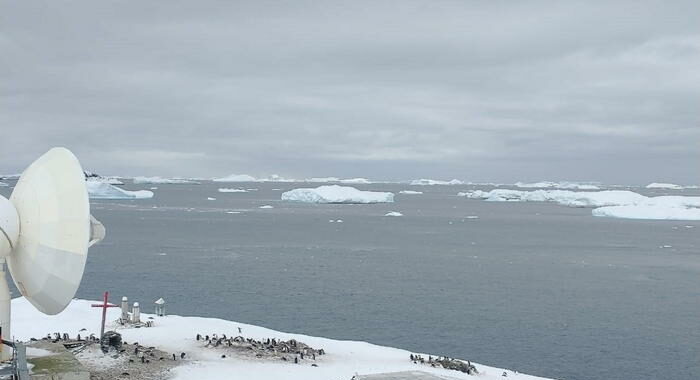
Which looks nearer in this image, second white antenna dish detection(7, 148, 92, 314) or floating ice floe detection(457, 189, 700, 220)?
second white antenna dish detection(7, 148, 92, 314)

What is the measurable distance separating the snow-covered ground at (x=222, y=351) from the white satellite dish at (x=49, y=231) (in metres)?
6.48

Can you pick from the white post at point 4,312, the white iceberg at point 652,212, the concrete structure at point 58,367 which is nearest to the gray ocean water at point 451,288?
the concrete structure at point 58,367

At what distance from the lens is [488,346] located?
137 ft

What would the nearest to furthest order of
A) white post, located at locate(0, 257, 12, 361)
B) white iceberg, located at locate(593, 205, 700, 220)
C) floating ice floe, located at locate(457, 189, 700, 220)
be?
white post, located at locate(0, 257, 12, 361), white iceberg, located at locate(593, 205, 700, 220), floating ice floe, located at locate(457, 189, 700, 220)

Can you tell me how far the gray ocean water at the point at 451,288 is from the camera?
42.2m

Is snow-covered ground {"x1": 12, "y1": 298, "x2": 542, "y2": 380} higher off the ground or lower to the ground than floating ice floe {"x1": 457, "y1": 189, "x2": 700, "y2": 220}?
lower

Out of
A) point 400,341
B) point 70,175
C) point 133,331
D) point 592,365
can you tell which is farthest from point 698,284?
point 70,175

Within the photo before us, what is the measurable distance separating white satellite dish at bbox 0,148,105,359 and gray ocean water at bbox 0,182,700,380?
24.4 metres

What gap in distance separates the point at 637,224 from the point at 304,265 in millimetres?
103447

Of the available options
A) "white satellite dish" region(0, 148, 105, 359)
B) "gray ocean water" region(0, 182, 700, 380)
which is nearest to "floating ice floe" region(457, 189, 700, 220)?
"gray ocean water" region(0, 182, 700, 380)

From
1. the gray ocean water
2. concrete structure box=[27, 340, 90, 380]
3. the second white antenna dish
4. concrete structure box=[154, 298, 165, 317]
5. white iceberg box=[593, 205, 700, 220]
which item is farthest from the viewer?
white iceberg box=[593, 205, 700, 220]

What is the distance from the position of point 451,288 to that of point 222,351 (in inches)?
1391

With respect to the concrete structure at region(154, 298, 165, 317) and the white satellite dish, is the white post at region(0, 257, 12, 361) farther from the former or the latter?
the concrete structure at region(154, 298, 165, 317)

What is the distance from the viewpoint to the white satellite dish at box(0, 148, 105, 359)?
2095cm
